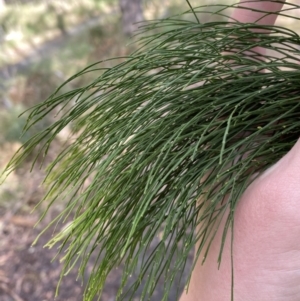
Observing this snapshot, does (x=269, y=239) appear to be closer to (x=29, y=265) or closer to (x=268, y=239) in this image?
(x=268, y=239)

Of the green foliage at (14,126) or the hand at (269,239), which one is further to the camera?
the green foliage at (14,126)

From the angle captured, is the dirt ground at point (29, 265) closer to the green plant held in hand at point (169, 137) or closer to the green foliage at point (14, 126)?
the green foliage at point (14, 126)

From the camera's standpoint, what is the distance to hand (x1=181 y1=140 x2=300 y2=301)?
558 millimetres

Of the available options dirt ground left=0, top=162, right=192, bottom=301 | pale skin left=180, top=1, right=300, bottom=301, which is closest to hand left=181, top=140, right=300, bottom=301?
pale skin left=180, top=1, right=300, bottom=301

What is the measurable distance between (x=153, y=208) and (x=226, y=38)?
302 millimetres

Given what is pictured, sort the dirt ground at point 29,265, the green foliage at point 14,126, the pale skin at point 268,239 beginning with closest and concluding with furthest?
1. the pale skin at point 268,239
2. the dirt ground at point 29,265
3. the green foliage at point 14,126

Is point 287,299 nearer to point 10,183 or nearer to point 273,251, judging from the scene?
point 273,251

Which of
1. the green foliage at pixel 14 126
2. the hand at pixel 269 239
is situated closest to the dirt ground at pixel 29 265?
the green foliage at pixel 14 126

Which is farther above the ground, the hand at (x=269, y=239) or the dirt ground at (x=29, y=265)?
the hand at (x=269, y=239)

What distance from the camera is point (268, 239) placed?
1.92 ft

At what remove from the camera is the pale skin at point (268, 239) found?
558mm

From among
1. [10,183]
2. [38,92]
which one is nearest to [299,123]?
[10,183]

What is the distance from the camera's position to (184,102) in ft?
2.00

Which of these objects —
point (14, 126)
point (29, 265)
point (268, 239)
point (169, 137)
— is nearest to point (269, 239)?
point (268, 239)
